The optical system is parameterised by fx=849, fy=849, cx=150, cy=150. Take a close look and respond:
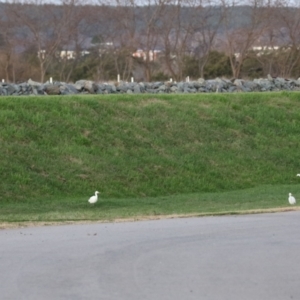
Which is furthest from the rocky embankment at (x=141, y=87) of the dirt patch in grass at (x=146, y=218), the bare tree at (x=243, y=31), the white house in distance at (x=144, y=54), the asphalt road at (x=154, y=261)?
the asphalt road at (x=154, y=261)

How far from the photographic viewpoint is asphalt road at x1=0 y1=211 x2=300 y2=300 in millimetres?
8836

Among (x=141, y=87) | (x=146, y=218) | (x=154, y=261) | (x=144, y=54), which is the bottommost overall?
(x=144, y=54)

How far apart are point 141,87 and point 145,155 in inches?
359

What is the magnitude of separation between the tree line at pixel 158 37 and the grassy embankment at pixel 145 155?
1967cm

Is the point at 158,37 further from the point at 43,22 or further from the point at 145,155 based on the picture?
the point at 145,155

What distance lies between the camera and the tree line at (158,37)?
4806 cm

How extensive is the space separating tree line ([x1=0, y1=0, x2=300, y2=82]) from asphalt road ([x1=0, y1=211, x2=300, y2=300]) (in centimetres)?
3270

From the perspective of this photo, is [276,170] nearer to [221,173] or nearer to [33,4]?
[221,173]

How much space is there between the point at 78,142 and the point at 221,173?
156 inches

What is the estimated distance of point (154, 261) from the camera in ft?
34.1

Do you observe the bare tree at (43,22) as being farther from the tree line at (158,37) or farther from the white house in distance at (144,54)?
the white house in distance at (144,54)

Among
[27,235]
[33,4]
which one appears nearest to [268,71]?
[33,4]

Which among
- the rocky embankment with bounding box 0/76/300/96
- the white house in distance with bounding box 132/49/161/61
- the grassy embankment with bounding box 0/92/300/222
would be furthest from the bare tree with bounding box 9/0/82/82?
the grassy embankment with bounding box 0/92/300/222

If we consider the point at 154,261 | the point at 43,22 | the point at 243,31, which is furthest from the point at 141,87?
the point at 154,261
